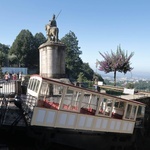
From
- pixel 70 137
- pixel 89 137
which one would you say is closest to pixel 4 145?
pixel 70 137

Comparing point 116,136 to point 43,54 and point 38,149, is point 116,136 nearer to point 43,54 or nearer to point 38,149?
point 38,149

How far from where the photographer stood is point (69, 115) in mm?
11109

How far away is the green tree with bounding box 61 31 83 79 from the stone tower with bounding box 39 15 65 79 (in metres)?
41.9

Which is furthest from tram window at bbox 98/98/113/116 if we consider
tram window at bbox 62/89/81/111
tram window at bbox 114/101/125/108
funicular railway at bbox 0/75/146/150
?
tram window at bbox 62/89/81/111

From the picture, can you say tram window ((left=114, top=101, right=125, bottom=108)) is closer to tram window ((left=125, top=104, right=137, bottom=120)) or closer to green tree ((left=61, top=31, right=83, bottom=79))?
tram window ((left=125, top=104, right=137, bottom=120))

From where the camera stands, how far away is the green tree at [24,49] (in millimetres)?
55594

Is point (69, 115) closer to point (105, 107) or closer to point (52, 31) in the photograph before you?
point (105, 107)

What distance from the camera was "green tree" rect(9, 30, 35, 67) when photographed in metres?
55.6

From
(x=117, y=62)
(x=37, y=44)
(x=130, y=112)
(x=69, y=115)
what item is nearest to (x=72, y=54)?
(x=37, y=44)

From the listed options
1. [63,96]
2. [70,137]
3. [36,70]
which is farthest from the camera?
[36,70]

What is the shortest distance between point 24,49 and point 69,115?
156ft

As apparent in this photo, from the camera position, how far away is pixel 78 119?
1141cm

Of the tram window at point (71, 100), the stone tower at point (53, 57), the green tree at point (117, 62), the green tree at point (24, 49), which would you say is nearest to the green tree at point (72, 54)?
the green tree at point (24, 49)

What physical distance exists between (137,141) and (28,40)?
4741 centimetres
